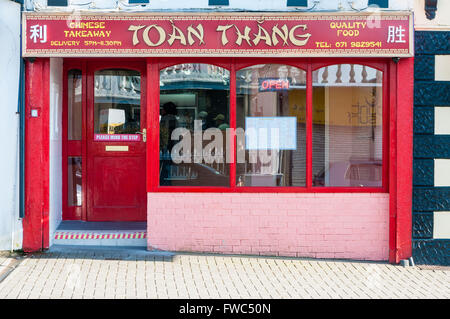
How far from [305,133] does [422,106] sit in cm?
162

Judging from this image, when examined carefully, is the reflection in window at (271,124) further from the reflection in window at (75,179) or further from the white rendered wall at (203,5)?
the reflection in window at (75,179)

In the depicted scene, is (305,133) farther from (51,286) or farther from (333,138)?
(51,286)

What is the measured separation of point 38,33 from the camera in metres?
7.27

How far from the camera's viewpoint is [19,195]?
7379 mm

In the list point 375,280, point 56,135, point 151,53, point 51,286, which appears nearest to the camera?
point 51,286

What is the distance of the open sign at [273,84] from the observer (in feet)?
24.9

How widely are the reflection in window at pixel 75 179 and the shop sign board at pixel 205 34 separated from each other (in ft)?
5.86

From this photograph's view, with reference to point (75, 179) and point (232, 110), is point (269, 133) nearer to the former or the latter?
point (232, 110)

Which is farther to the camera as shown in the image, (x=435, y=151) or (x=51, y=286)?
(x=435, y=151)

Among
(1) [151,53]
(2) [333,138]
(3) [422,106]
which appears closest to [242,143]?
(2) [333,138]

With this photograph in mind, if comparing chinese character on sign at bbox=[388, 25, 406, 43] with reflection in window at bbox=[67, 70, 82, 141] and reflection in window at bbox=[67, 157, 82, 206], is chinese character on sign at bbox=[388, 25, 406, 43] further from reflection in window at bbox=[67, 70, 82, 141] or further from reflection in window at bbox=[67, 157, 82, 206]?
reflection in window at bbox=[67, 157, 82, 206]

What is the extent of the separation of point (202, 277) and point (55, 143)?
316 cm

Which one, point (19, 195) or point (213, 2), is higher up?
point (213, 2)

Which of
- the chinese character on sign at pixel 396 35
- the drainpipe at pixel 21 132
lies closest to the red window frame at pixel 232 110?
the chinese character on sign at pixel 396 35
